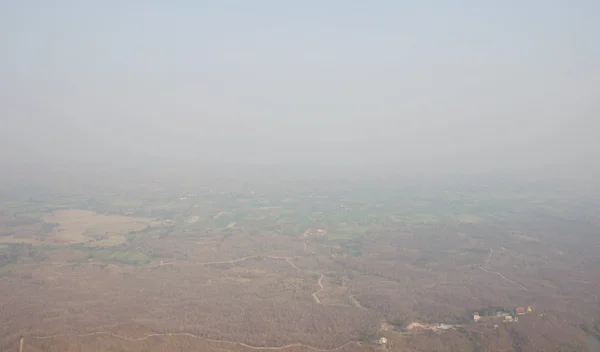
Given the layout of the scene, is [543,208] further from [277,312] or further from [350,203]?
[277,312]

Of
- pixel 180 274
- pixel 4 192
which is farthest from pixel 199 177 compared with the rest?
pixel 180 274

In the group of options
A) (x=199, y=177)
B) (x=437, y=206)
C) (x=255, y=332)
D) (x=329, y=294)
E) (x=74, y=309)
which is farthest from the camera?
(x=199, y=177)

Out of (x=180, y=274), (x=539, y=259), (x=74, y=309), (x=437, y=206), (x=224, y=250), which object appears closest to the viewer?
(x=74, y=309)

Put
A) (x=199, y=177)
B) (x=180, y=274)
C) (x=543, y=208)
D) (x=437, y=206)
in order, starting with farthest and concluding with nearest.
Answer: (x=199, y=177) < (x=437, y=206) < (x=543, y=208) < (x=180, y=274)

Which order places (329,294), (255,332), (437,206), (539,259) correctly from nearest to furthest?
(255,332) < (329,294) < (539,259) < (437,206)

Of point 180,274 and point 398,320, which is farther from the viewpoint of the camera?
point 180,274

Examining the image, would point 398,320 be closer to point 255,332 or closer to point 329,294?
point 329,294

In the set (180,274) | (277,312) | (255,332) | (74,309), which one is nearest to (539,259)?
(277,312)

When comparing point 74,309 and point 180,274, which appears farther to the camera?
point 180,274

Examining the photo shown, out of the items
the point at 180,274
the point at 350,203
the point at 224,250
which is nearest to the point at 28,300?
the point at 180,274
